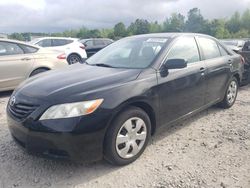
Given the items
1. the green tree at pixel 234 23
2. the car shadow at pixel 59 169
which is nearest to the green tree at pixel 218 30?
the green tree at pixel 234 23

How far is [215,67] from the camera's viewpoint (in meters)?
4.94

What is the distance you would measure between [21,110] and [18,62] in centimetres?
392

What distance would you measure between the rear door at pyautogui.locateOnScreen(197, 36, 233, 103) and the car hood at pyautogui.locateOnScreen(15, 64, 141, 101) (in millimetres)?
1654

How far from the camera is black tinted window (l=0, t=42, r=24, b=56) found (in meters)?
6.71

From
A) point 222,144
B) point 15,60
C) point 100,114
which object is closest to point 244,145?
point 222,144

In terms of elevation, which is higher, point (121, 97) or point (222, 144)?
point (121, 97)

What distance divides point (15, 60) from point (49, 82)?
12.1 feet

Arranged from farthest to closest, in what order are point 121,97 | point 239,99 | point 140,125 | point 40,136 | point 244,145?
point 239,99 → point 244,145 → point 140,125 → point 121,97 → point 40,136

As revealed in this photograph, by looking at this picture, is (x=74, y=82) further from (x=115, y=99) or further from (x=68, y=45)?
(x=68, y=45)

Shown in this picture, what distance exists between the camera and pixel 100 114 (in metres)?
3.04

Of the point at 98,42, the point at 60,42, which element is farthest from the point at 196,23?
the point at 60,42

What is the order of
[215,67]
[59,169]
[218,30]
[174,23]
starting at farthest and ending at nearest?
[174,23], [218,30], [215,67], [59,169]

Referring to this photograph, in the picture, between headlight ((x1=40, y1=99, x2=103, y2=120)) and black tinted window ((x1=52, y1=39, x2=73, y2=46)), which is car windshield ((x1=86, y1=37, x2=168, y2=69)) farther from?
black tinted window ((x1=52, y1=39, x2=73, y2=46))

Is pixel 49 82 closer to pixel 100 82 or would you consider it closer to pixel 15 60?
pixel 100 82
